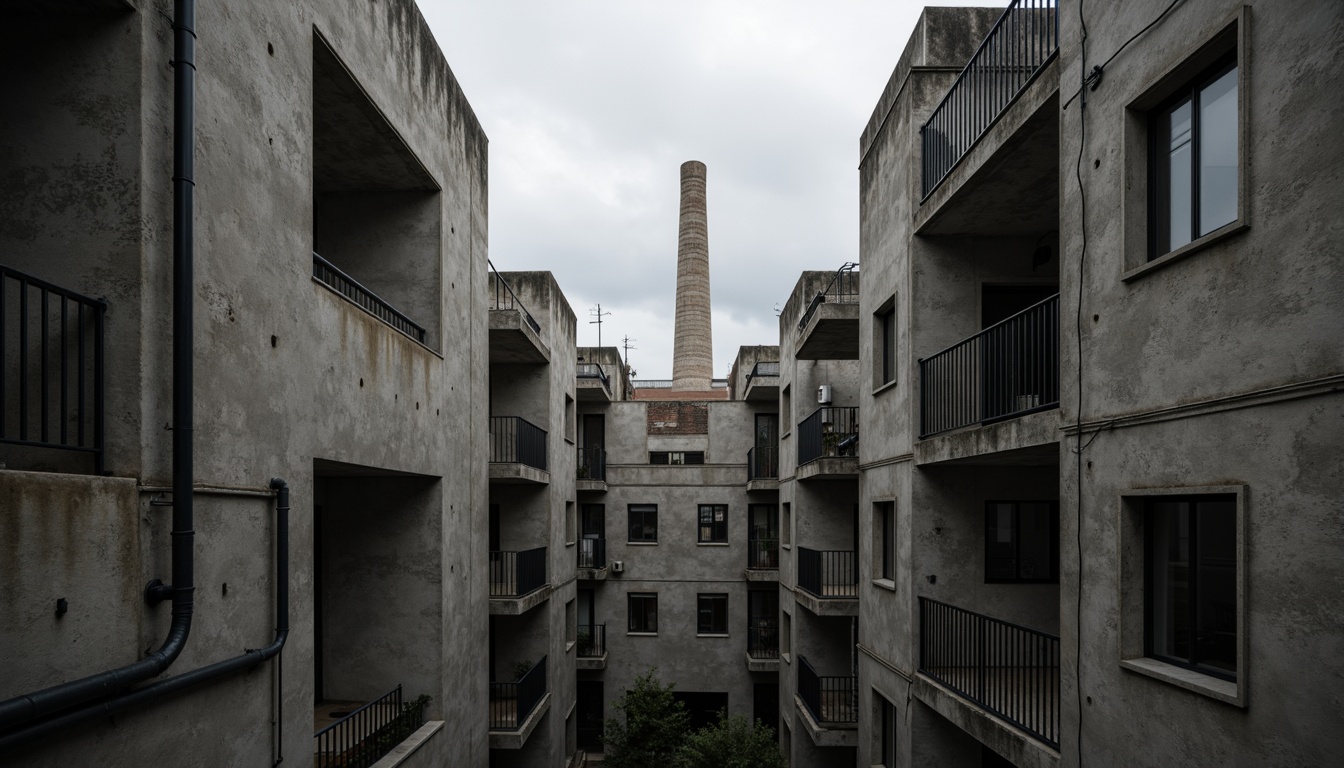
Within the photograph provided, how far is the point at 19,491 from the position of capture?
398 centimetres

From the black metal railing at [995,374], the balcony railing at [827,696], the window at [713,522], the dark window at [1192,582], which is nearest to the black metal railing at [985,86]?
the black metal railing at [995,374]

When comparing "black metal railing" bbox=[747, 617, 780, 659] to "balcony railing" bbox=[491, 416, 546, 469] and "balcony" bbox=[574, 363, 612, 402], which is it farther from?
"balcony railing" bbox=[491, 416, 546, 469]

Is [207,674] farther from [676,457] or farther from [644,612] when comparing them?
[676,457]

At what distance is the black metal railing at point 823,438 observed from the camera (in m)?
16.3

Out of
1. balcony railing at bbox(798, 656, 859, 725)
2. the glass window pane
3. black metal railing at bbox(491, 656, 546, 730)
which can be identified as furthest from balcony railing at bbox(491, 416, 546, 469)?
the glass window pane

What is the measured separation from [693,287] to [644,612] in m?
19.2

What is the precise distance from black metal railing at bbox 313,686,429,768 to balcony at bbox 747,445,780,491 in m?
14.4

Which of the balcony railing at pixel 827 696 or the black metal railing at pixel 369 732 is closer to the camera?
the black metal railing at pixel 369 732

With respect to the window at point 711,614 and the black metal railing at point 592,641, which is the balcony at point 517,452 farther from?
the window at point 711,614

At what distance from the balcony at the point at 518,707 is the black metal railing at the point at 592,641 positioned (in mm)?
5631

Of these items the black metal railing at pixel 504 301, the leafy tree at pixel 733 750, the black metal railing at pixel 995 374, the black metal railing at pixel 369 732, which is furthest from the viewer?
the black metal railing at pixel 504 301

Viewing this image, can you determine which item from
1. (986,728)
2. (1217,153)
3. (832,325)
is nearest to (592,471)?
(832,325)

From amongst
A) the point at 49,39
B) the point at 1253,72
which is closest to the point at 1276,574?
the point at 1253,72

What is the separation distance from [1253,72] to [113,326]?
7242mm
